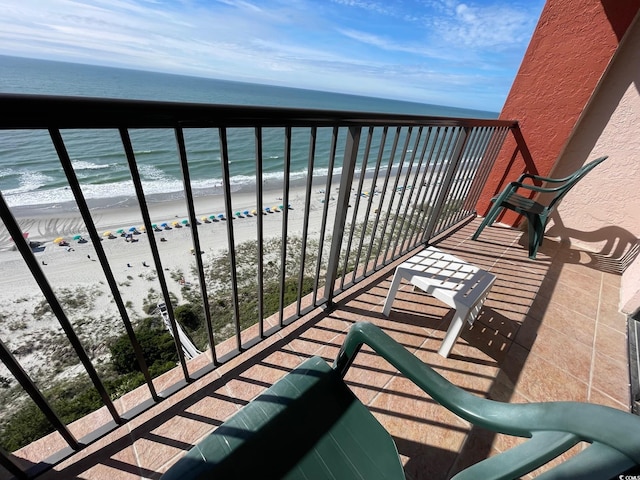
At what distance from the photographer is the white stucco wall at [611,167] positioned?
2.69 metres

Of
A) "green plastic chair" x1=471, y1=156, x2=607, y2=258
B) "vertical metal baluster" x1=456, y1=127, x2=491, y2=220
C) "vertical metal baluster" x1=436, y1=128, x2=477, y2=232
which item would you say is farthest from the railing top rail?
"green plastic chair" x1=471, y1=156, x2=607, y2=258

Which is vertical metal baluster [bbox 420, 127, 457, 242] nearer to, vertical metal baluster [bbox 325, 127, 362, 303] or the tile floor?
the tile floor

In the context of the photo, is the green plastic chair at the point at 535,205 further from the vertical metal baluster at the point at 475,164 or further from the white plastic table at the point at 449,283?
the white plastic table at the point at 449,283

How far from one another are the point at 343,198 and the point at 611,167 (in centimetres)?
321

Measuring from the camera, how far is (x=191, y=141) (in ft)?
56.6

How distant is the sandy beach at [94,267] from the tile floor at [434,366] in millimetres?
1608

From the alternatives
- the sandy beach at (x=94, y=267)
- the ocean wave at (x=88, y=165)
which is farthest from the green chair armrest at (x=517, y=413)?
the ocean wave at (x=88, y=165)

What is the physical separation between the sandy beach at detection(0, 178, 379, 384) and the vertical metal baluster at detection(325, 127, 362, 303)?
1408mm

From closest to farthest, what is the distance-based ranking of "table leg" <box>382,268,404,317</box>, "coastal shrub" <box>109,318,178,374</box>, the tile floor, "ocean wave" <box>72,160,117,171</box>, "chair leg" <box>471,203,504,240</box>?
the tile floor → "table leg" <box>382,268,404,317</box> → "chair leg" <box>471,203,504,240</box> → "coastal shrub" <box>109,318,178,374</box> → "ocean wave" <box>72,160,117,171</box>

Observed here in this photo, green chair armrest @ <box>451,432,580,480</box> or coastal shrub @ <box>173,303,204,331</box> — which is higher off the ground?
green chair armrest @ <box>451,432,580,480</box>

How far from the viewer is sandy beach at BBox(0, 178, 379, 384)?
4.80 meters

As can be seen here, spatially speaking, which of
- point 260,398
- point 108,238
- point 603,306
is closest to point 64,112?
point 260,398

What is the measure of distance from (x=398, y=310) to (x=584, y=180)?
2821 millimetres

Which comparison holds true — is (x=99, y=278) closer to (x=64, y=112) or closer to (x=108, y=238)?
(x=108, y=238)
